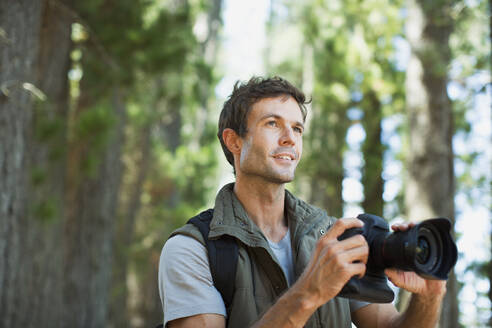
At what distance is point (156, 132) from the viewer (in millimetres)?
17438

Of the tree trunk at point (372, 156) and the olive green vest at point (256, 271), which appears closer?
the olive green vest at point (256, 271)

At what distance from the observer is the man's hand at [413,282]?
2.26m

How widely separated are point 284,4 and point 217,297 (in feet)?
66.2

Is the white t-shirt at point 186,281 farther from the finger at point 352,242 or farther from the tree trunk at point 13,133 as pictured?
the tree trunk at point 13,133

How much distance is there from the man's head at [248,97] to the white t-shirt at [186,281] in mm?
710

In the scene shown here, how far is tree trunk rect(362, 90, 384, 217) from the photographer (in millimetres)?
13477

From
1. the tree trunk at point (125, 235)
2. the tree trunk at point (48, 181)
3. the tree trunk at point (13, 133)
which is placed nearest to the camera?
the tree trunk at point (13, 133)

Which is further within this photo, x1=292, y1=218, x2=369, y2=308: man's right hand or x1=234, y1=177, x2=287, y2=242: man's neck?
x1=234, y1=177, x2=287, y2=242: man's neck

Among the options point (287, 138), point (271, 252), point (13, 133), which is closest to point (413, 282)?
point (271, 252)

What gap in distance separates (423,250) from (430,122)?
5.59 m

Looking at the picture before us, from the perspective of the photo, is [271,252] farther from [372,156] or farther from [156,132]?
[156,132]

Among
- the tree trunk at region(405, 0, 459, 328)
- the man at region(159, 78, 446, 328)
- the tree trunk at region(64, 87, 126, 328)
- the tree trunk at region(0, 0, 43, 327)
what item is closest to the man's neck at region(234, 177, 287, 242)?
the man at region(159, 78, 446, 328)

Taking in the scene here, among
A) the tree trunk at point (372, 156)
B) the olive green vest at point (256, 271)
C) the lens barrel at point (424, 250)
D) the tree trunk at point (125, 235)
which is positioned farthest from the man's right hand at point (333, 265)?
the tree trunk at point (372, 156)

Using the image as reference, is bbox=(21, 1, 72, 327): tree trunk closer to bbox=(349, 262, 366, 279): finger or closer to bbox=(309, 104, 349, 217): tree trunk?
bbox=(349, 262, 366, 279): finger
